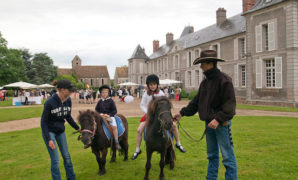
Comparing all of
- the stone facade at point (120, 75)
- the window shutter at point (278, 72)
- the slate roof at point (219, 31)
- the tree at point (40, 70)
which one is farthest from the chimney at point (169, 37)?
the stone facade at point (120, 75)

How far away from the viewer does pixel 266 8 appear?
19.7 metres

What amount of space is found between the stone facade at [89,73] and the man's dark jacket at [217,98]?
9084 centimetres

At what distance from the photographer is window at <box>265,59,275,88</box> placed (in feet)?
65.0

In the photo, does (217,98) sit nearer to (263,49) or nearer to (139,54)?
(263,49)

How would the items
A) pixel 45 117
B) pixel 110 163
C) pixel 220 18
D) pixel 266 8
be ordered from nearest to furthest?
1. pixel 45 117
2. pixel 110 163
3. pixel 266 8
4. pixel 220 18

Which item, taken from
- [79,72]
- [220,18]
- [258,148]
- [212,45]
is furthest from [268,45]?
[79,72]

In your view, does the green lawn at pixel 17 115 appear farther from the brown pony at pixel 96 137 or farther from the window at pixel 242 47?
the window at pixel 242 47

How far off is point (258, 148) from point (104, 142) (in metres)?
4.26

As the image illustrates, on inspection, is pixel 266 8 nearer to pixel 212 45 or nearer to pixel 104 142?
pixel 212 45

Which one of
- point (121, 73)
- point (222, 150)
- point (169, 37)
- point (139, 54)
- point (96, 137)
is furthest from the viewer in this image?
point (121, 73)

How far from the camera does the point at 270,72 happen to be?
798 inches

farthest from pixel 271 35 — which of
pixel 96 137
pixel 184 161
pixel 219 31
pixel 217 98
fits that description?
pixel 96 137

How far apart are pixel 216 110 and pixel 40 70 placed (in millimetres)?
59211

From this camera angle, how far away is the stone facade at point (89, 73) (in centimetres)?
9131
